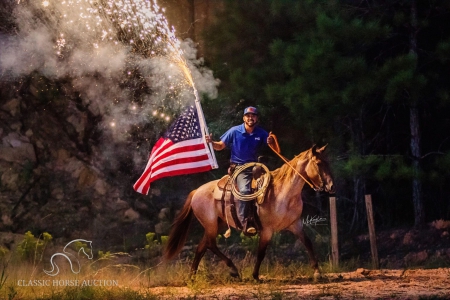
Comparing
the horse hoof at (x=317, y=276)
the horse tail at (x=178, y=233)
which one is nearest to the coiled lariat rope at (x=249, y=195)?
the horse tail at (x=178, y=233)

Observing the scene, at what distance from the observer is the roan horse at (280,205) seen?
9672mm

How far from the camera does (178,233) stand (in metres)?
10.9

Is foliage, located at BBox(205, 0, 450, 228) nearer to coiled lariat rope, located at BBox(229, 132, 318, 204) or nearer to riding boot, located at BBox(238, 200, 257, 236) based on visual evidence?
coiled lariat rope, located at BBox(229, 132, 318, 204)

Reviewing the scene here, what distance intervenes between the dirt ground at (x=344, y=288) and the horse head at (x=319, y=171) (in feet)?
4.49

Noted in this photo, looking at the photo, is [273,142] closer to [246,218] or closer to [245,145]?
[245,145]

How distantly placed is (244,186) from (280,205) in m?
0.61

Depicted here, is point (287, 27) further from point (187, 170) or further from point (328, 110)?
point (187, 170)

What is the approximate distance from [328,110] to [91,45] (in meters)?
6.33

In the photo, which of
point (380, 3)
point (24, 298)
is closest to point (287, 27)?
point (380, 3)

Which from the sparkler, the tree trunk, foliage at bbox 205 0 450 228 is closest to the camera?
foliage at bbox 205 0 450 228

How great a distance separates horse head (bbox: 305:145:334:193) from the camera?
31.3ft

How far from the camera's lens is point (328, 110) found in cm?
1384

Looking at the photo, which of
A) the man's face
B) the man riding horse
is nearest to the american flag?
the man riding horse
